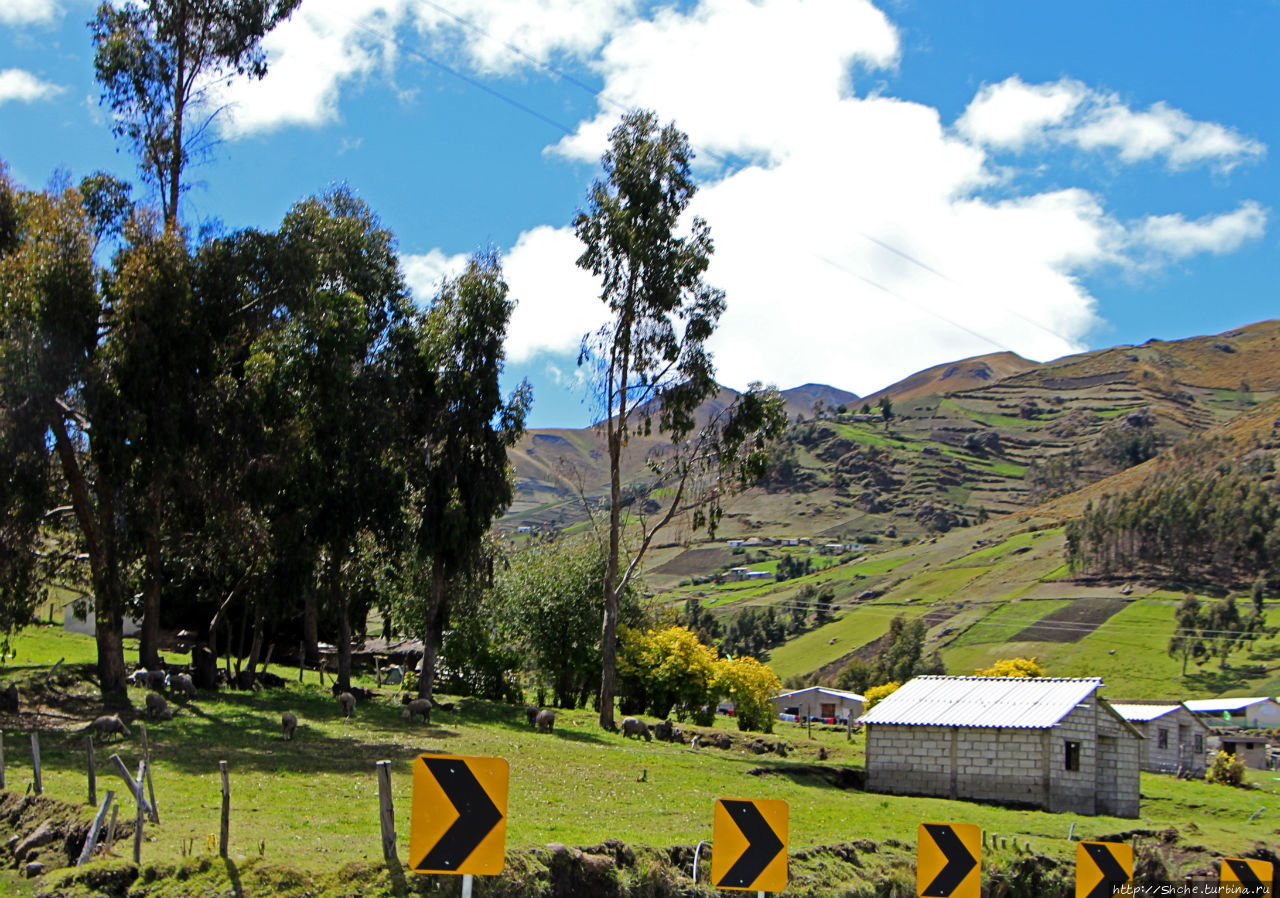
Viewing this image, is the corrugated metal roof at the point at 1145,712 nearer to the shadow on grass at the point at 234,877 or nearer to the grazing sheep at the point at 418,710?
the grazing sheep at the point at 418,710

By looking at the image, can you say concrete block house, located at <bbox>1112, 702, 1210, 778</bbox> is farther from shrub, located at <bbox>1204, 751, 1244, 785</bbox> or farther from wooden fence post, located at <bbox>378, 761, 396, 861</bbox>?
wooden fence post, located at <bbox>378, 761, 396, 861</bbox>

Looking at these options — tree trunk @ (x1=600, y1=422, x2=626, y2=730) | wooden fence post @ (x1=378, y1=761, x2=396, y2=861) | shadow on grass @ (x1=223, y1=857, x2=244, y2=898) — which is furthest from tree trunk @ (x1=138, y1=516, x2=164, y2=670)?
wooden fence post @ (x1=378, y1=761, x2=396, y2=861)

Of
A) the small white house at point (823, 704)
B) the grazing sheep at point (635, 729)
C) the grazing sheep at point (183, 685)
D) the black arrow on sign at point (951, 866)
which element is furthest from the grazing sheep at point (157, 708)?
the small white house at point (823, 704)

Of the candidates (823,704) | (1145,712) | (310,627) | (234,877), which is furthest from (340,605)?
(823,704)

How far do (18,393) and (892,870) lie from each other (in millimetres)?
24083

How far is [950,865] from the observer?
10445 mm

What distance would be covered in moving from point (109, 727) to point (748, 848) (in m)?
20.8

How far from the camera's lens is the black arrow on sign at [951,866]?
10375 millimetres

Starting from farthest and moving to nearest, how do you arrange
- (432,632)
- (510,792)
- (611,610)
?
(611,610), (432,632), (510,792)

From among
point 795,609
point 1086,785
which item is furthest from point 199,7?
point 795,609

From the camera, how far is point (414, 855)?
855cm

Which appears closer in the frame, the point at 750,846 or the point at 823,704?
the point at 750,846

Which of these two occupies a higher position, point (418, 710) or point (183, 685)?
point (183, 685)

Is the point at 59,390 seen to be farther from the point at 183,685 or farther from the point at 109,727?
the point at 183,685
